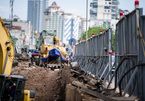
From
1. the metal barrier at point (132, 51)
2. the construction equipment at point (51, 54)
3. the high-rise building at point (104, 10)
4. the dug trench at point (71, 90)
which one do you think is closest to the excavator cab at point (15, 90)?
the dug trench at point (71, 90)

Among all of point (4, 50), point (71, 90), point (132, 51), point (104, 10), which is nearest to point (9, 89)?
point (71, 90)

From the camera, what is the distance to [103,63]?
634 inches

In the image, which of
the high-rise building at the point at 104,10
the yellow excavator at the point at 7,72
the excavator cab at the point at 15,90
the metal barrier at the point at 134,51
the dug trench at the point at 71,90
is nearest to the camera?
the metal barrier at the point at 134,51

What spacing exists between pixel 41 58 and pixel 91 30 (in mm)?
64482

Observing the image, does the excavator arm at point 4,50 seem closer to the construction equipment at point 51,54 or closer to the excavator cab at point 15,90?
the excavator cab at point 15,90

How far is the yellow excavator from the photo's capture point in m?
10.6

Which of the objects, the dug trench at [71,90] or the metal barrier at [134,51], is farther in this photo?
the dug trench at [71,90]

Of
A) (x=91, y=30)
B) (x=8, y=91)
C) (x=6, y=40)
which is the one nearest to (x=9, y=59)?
(x=6, y=40)

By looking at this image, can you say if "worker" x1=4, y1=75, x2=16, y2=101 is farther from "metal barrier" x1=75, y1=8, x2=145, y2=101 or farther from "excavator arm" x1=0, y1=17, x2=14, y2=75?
"metal barrier" x1=75, y1=8, x2=145, y2=101

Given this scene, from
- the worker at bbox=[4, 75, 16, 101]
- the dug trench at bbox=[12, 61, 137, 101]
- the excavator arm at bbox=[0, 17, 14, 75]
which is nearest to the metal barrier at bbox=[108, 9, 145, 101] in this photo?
the dug trench at bbox=[12, 61, 137, 101]

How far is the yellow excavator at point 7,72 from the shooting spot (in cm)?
1056

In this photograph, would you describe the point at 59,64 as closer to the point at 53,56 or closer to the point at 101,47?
the point at 53,56

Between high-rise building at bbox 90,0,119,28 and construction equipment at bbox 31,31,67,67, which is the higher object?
high-rise building at bbox 90,0,119,28

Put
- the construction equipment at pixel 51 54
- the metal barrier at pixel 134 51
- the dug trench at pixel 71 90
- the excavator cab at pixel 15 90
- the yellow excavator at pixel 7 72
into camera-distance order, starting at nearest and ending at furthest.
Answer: the metal barrier at pixel 134 51 → the dug trench at pixel 71 90 → the excavator cab at pixel 15 90 → the yellow excavator at pixel 7 72 → the construction equipment at pixel 51 54
